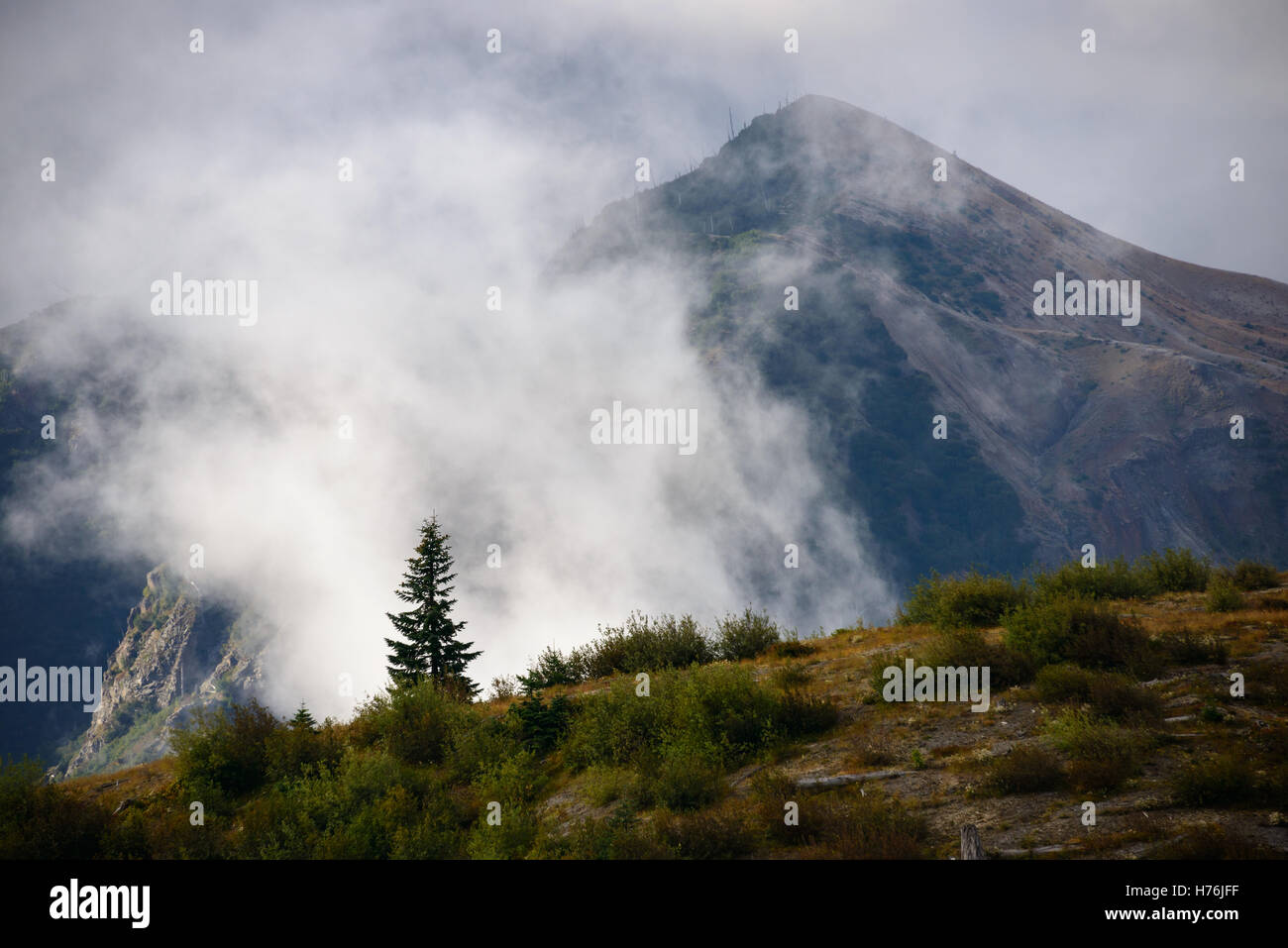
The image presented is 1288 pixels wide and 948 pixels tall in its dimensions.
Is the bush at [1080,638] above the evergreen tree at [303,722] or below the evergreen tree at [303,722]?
above

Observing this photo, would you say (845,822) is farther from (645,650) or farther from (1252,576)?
(1252,576)

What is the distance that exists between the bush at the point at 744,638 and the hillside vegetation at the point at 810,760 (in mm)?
792

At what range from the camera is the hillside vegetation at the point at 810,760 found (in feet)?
29.5

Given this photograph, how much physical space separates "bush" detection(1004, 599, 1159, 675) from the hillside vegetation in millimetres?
38

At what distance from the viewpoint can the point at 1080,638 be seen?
1326cm

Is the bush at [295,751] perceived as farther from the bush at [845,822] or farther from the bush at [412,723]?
the bush at [845,822]

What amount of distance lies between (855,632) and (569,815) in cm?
1130

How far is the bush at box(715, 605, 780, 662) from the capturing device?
19688 mm

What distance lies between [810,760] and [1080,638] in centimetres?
553

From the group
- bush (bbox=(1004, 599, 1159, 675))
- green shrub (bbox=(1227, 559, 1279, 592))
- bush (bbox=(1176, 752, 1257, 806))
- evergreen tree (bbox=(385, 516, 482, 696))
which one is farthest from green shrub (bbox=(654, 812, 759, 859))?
evergreen tree (bbox=(385, 516, 482, 696))

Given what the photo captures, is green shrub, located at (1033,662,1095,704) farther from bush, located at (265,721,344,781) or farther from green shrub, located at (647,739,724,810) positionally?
bush, located at (265,721,344,781)

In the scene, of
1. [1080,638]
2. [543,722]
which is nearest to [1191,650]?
[1080,638]

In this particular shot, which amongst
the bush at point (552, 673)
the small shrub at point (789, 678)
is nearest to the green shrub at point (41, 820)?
the bush at point (552, 673)
